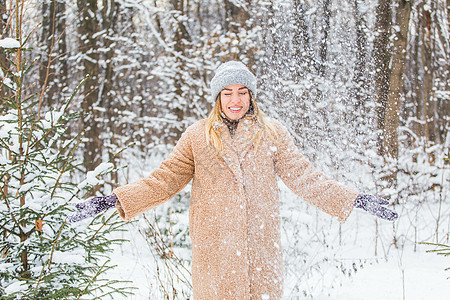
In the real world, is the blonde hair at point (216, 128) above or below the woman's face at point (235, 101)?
below

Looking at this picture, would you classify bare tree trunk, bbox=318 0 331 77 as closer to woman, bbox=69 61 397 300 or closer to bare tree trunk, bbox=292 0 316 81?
bare tree trunk, bbox=292 0 316 81

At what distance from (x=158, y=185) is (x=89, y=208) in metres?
0.38

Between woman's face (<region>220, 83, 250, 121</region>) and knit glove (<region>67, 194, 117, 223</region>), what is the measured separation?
831 mm

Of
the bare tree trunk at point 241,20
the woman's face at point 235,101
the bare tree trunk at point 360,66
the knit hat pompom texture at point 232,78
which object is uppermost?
the bare tree trunk at point 241,20

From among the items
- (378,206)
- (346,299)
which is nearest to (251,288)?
(378,206)

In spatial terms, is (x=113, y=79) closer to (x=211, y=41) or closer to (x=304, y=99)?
(x=211, y=41)

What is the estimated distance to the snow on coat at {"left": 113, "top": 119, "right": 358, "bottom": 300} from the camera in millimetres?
1909

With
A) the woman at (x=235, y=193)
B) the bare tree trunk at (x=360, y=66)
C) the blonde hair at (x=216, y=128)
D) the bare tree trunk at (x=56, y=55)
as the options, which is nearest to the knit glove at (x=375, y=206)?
the woman at (x=235, y=193)

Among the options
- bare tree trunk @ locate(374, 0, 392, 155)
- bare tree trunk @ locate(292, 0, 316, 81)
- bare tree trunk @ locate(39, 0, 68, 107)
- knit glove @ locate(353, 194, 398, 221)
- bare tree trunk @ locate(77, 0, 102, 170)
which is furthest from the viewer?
bare tree trunk @ locate(39, 0, 68, 107)

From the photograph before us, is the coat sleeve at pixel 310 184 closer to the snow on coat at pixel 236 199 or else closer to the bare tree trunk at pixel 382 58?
the snow on coat at pixel 236 199

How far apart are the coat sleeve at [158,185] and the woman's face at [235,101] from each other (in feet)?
0.93

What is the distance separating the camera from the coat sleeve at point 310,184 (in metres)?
1.85

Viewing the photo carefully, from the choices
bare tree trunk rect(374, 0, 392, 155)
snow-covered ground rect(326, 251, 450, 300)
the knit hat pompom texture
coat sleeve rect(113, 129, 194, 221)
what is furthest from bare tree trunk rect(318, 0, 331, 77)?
coat sleeve rect(113, 129, 194, 221)

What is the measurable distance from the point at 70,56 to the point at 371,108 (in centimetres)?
746
